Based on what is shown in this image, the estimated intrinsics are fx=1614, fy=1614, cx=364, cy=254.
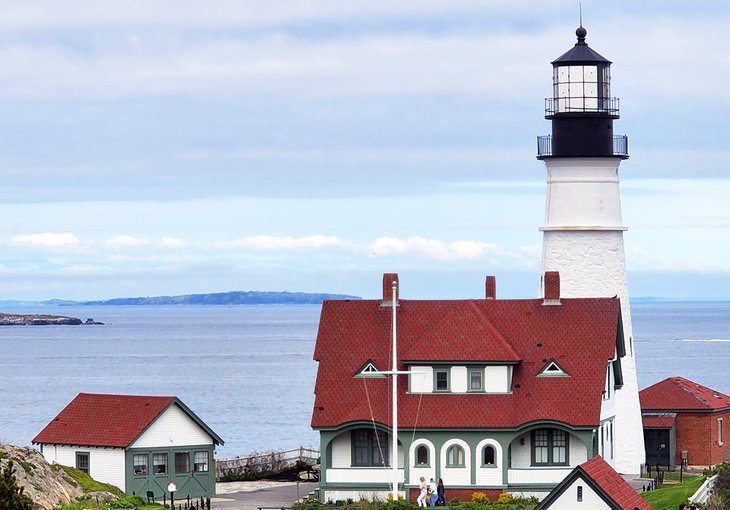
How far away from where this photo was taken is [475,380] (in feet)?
142

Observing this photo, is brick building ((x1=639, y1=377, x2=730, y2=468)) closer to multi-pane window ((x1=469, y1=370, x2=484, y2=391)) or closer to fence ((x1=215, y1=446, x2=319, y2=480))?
multi-pane window ((x1=469, y1=370, x2=484, y2=391))

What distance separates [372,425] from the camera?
42719mm

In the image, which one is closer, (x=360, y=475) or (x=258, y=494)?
(x=360, y=475)

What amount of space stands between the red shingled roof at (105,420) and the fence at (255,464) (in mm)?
5107

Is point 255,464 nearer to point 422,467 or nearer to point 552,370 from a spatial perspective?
point 422,467

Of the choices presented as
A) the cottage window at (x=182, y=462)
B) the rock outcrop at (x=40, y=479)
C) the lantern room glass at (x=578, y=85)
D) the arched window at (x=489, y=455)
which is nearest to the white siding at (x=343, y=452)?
the arched window at (x=489, y=455)

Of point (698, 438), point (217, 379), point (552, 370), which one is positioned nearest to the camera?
point (552, 370)

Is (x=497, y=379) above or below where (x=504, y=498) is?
above

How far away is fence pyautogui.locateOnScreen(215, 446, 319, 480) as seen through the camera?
48.6 m

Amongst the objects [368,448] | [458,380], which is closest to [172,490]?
[368,448]

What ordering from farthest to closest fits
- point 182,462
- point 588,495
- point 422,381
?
point 422,381 < point 182,462 < point 588,495

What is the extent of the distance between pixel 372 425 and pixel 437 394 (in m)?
1.99

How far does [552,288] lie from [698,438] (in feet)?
25.9

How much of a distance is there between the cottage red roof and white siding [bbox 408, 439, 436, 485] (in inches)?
393
